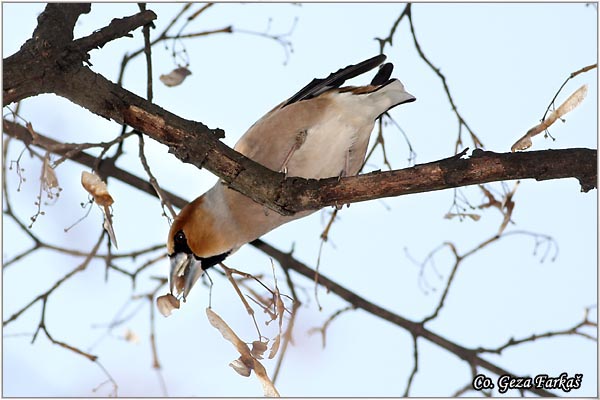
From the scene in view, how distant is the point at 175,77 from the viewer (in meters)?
3.50

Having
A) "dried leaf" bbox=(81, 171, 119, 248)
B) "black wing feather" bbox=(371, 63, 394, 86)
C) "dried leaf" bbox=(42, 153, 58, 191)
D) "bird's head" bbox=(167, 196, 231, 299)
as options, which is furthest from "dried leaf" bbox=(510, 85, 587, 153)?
"dried leaf" bbox=(42, 153, 58, 191)

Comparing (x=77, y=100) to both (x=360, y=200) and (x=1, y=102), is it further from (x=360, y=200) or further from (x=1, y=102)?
(x=360, y=200)

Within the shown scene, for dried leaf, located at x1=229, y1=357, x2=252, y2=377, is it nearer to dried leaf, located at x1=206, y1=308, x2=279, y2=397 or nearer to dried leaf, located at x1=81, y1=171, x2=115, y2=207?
dried leaf, located at x1=206, y1=308, x2=279, y2=397

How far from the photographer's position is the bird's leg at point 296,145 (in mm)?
3521

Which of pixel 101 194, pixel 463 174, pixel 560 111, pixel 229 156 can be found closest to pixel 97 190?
pixel 101 194

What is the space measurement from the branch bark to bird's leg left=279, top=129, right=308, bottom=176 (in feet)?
2.28

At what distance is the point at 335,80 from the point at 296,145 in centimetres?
42

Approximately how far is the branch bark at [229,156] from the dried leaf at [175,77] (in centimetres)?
78

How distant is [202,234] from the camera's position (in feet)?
11.9

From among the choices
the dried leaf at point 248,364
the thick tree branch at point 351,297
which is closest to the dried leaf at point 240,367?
the dried leaf at point 248,364

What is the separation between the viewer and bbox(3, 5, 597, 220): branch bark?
2.46m

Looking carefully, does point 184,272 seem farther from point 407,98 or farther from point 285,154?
point 407,98

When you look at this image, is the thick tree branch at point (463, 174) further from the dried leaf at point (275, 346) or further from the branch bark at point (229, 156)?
the dried leaf at point (275, 346)

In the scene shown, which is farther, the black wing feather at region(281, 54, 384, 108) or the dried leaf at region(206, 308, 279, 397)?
the black wing feather at region(281, 54, 384, 108)
